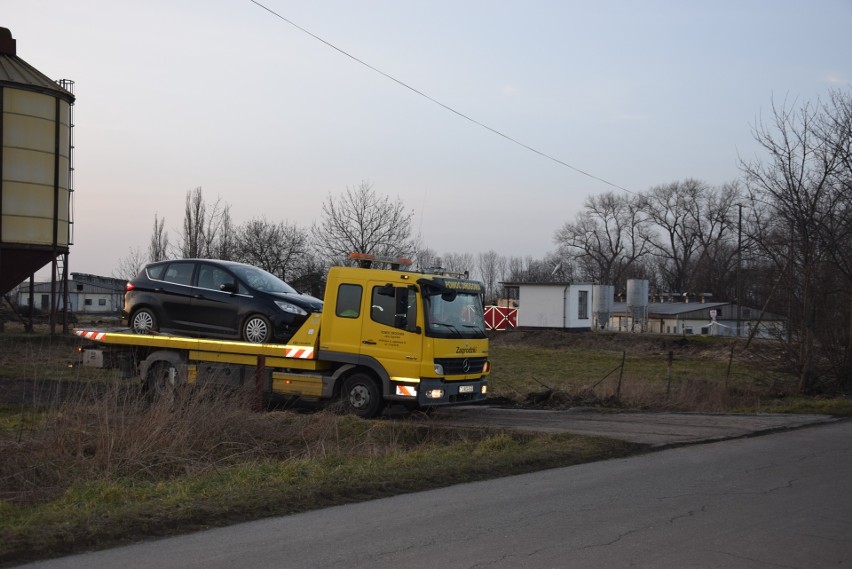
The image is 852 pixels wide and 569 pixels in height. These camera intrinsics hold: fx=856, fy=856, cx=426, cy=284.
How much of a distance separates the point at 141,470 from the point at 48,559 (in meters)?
3.66

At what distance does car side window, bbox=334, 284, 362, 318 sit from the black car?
0.73 m

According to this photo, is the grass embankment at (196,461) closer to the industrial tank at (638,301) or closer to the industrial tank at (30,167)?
the industrial tank at (30,167)

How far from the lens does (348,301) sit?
1593 cm

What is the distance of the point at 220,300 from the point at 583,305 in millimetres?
41587

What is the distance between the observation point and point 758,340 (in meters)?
23.5

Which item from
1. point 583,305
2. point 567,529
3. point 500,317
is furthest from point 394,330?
point 583,305

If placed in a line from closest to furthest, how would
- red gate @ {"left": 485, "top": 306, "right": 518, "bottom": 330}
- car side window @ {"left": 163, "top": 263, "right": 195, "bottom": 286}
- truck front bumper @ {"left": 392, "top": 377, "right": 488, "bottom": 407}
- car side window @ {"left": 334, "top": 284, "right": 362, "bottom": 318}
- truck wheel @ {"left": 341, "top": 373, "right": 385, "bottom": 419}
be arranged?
1. truck front bumper @ {"left": 392, "top": 377, "right": 488, "bottom": 407}
2. truck wheel @ {"left": 341, "top": 373, "right": 385, "bottom": 419}
3. car side window @ {"left": 334, "top": 284, "right": 362, "bottom": 318}
4. car side window @ {"left": 163, "top": 263, "right": 195, "bottom": 286}
5. red gate @ {"left": 485, "top": 306, "right": 518, "bottom": 330}

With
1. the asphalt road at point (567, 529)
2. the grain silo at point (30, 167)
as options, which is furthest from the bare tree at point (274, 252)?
the asphalt road at point (567, 529)

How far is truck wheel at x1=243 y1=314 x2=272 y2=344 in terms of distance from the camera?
53.5 ft

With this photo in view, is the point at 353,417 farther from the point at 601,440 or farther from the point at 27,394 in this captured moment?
A: the point at 27,394

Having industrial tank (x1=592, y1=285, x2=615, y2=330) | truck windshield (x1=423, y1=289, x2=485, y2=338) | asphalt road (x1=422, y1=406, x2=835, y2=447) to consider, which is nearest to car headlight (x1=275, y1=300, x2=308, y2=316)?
truck windshield (x1=423, y1=289, x2=485, y2=338)

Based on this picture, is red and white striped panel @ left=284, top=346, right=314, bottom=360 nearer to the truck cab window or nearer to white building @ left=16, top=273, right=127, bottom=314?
the truck cab window

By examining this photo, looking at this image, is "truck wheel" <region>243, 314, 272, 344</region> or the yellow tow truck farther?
"truck wheel" <region>243, 314, 272, 344</region>

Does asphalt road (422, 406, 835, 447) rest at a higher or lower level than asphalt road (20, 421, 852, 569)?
lower
